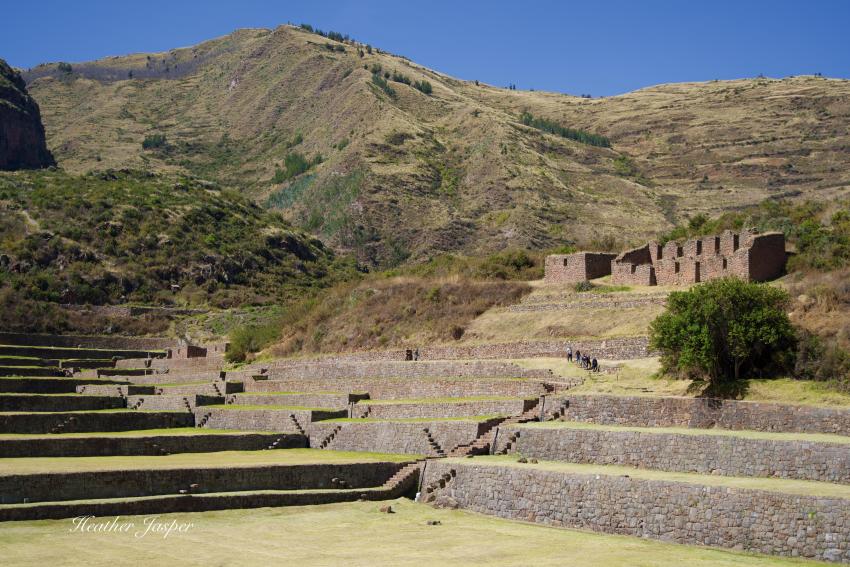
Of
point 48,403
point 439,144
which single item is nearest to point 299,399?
point 48,403

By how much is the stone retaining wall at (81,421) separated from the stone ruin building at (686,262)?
1851cm

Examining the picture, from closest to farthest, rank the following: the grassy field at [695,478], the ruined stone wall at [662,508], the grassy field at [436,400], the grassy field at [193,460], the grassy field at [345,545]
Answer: the ruined stone wall at [662,508]
the grassy field at [345,545]
the grassy field at [695,478]
the grassy field at [193,460]
the grassy field at [436,400]

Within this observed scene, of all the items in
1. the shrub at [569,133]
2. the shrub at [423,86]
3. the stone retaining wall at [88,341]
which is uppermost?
the shrub at [423,86]

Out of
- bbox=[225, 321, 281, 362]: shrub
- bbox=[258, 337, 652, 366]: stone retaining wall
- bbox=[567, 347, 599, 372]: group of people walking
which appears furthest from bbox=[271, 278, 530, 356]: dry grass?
bbox=[567, 347, 599, 372]: group of people walking

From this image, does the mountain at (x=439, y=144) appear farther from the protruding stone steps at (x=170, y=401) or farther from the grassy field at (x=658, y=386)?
the grassy field at (x=658, y=386)

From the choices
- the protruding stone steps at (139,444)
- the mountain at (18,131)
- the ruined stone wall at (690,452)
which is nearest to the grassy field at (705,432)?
the ruined stone wall at (690,452)

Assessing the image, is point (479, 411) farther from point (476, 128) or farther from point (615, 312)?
point (476, 128)

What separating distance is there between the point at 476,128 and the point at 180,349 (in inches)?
2949

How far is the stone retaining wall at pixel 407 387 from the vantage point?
3281cm

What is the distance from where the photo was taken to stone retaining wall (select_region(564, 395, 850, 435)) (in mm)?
23969

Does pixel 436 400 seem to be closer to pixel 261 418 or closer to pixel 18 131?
pixel 261 418

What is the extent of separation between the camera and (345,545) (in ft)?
66.2

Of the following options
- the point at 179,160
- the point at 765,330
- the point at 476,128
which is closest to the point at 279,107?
the point at 179,160

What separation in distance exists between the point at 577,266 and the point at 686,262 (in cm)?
613
